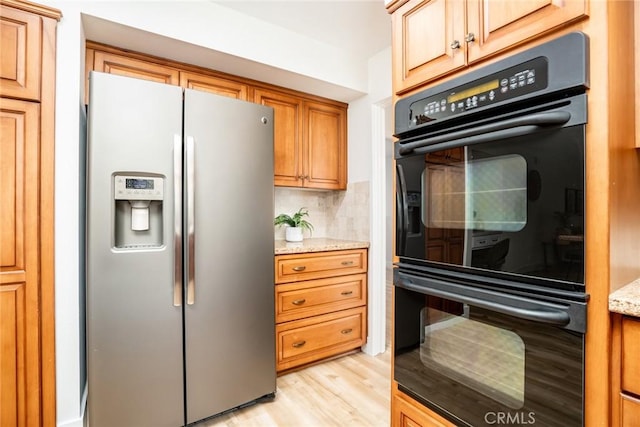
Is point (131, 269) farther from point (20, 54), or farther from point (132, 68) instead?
point (132, 68)

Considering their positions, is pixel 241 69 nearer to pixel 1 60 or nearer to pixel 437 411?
pixel 1 60

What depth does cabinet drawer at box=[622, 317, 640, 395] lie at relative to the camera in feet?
2.47

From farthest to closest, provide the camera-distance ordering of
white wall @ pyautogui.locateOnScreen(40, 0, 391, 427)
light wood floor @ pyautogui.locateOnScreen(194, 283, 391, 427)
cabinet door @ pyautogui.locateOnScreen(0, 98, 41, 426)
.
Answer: light wood floor @ pyautogui.locateOnScreen(194, 283, 391, 427)
white wall @ pyautogui.locateOnScreen(40, 0, 391, 427)
cabinet door @ pyautogui.locateOnScreen(0, 98, 41, 426)

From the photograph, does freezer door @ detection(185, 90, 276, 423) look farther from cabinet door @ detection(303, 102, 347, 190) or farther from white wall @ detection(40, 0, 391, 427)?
cabinet door @ detection(303, 102, 347, 190)

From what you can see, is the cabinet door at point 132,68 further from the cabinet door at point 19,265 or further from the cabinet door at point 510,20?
the cabinet door at point 510,20

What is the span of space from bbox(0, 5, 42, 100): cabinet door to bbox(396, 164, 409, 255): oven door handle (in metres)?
1.76

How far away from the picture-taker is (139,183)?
1.54 m

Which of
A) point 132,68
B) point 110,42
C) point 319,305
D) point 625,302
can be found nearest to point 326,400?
point 319,305

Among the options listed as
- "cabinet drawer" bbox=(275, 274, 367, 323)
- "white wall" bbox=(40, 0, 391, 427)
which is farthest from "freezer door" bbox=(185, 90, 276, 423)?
"white wall" bbox=(40, 0, 391, 427)

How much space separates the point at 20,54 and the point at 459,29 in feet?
6.36

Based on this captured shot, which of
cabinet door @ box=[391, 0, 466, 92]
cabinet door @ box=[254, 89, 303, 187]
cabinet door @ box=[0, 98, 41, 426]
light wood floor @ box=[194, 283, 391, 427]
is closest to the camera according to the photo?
cabinet door @ box=[391, 0, 466, 92]

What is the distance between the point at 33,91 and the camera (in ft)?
4.91

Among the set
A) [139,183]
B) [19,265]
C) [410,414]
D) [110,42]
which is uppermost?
[110,42]

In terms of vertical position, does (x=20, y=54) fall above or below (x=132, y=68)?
below
